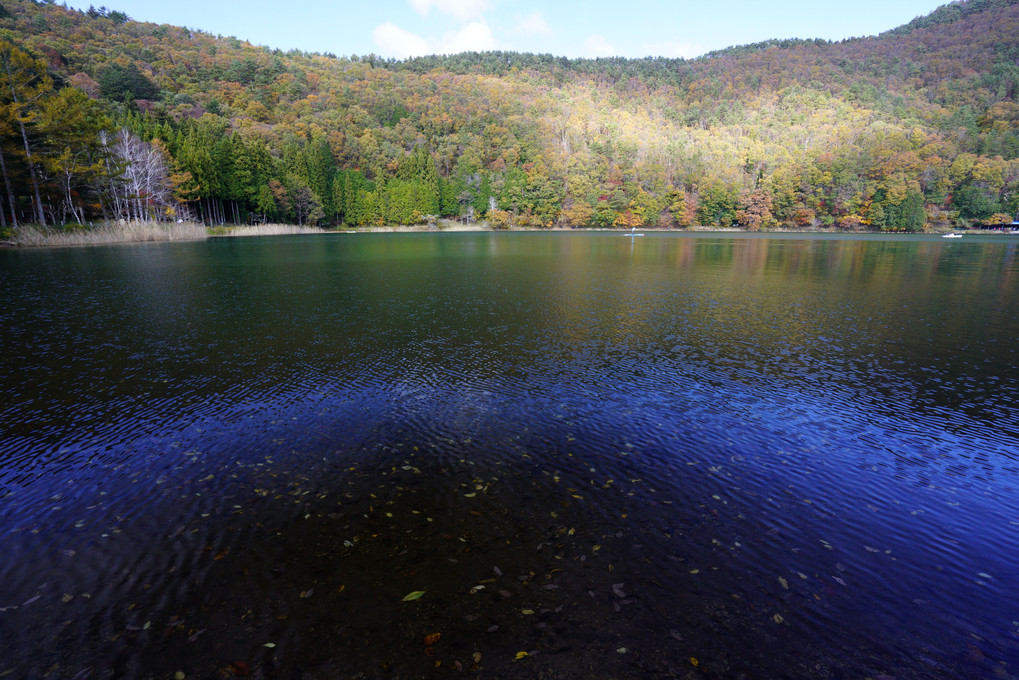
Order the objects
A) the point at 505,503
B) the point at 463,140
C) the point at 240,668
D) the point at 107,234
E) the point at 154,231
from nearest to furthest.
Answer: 1. the point at 240,668
2. the point at 505,503
3. the point at 107,234
4. the point at 154,231
5. the point at 463,140

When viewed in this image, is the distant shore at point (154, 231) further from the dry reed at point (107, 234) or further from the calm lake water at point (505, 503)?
the calm lake water at point (505, 503)

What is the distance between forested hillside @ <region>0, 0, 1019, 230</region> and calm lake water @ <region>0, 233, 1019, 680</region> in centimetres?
5743

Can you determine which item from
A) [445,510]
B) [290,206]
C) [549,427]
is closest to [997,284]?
[549,427]

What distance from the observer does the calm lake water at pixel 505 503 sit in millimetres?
4860

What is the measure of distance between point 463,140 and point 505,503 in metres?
142

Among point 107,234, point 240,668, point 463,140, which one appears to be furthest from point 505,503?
point 463,140

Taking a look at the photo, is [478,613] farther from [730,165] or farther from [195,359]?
[730,165]

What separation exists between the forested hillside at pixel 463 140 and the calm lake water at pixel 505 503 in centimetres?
5743

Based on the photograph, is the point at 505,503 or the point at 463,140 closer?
the point at 505,503

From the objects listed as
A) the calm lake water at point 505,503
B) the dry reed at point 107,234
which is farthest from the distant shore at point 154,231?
the calm lake water at point 505,503

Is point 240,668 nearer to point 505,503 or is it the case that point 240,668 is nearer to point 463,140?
point 505,503

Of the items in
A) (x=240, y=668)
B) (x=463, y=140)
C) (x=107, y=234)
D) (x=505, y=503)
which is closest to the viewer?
(x=240, y=668)

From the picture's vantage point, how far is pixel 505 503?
7.23 meters

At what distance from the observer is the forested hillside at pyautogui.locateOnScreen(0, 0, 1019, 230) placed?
2459 inches
